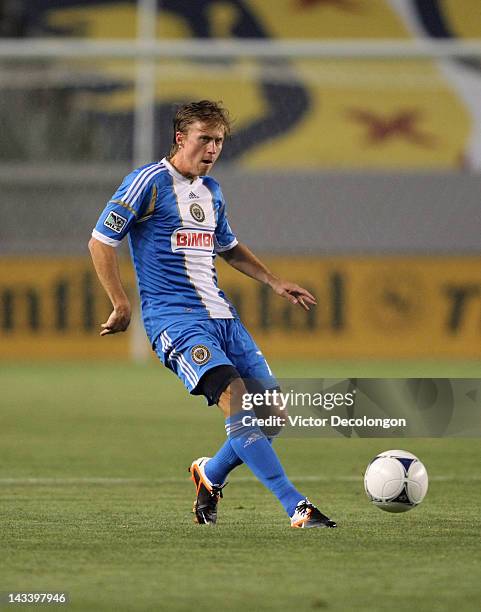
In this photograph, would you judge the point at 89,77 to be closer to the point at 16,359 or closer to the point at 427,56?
the point at 16,359

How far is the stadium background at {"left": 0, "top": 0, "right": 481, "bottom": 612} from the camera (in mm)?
4883

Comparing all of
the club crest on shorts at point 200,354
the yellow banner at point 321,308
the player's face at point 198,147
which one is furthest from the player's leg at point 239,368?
the yellow banner at point 321,308

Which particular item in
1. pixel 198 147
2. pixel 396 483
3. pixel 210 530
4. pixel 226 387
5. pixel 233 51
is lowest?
pixel 210 530

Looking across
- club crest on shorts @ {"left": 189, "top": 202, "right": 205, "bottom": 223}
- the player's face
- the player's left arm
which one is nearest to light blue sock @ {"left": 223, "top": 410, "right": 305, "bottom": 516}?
the player's left arm

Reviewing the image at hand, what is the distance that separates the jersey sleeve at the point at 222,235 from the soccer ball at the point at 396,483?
4.14 ft

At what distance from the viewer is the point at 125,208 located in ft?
19.3

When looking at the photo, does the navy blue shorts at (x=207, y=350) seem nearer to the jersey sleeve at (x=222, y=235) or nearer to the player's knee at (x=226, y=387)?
the player's knee at (x=226, y=387)

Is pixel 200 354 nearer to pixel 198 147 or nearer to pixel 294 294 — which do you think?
pixel 294 294

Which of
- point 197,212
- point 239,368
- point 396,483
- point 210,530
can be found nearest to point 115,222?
point 197,212

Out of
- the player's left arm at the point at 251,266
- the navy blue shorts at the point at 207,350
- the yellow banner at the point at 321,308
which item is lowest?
the yellow banner at the point at 321,308

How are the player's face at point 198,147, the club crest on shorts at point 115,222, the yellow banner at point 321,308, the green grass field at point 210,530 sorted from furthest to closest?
the yellow banner at point 321,308 < the player's face at point 198,147 < the club crest on shorts at point 115,222 < the green grass field at point 210,530

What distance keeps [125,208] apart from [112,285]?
0.37 metres

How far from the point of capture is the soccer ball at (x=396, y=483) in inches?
235

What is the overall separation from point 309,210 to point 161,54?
23.1 ft
